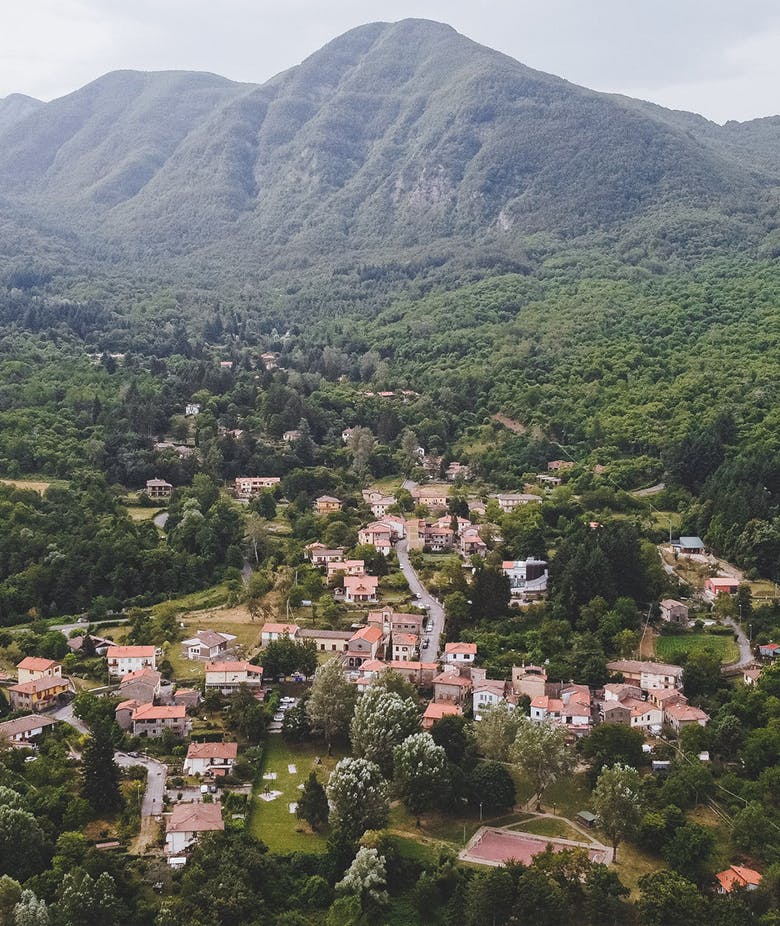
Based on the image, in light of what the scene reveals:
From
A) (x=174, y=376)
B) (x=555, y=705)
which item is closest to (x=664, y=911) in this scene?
(x=555, y=705)

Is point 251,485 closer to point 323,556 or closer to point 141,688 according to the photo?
point 323,556

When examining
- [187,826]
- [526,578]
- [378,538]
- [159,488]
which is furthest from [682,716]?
[159,488]

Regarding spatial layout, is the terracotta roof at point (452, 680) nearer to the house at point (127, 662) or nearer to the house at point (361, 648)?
the house at point (361, 648)

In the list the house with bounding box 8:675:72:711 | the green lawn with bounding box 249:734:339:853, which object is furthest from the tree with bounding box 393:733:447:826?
the house with bounding box 8:675:72:711

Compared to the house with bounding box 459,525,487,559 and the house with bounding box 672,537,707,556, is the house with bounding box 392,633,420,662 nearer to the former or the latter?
the house with bounding box 459,525,487,559

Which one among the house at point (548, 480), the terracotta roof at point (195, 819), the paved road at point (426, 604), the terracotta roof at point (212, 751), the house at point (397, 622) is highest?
the house at point (548, 480)

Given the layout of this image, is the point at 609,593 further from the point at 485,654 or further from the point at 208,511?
the point at 208,511

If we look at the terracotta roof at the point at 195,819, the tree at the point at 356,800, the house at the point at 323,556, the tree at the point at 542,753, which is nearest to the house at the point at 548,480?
the house at the point at 323,556
